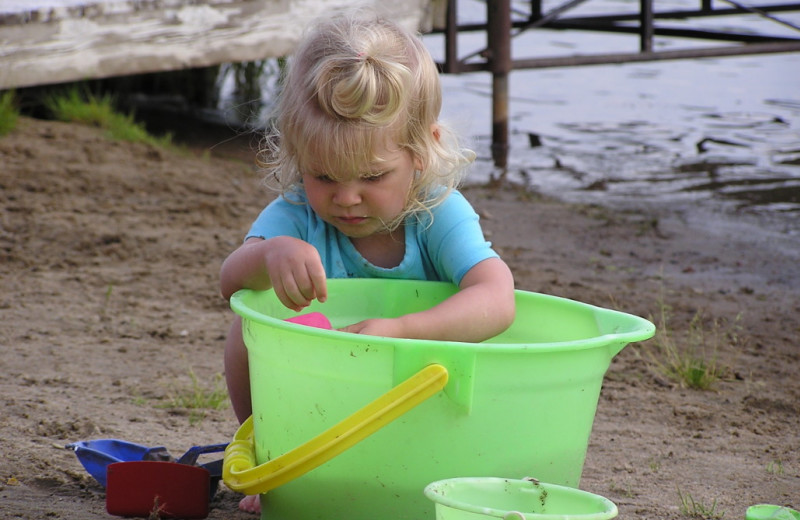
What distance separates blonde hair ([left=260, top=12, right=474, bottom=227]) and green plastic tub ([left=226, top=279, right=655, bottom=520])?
0.36 metres

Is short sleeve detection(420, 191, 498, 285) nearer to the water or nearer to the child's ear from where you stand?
the child's ear

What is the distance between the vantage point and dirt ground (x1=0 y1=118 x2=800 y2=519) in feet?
6.81

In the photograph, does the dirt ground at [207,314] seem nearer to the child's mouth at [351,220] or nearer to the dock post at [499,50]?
the child's mouth at [351,220]

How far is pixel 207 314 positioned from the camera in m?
3.12

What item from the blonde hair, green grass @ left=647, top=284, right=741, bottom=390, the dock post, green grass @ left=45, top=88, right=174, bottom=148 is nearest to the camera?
the blonde hair

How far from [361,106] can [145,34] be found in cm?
324

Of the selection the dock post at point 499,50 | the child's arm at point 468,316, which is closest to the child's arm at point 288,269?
the child's arm at point 468,316

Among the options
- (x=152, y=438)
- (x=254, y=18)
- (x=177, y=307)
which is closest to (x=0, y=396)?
(x=152, y=438)

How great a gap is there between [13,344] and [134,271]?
763mm

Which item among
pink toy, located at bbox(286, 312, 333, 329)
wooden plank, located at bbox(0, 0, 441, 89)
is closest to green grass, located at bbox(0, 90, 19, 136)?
wooden plank, located at bbox(0, 0, 441, 89)

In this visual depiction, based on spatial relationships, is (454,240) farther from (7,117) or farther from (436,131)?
(7,117)

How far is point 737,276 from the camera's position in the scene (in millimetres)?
3748

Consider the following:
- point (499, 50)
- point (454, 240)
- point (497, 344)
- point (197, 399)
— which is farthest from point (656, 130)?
point (497, 344)

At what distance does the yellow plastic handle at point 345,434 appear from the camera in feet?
4.59
